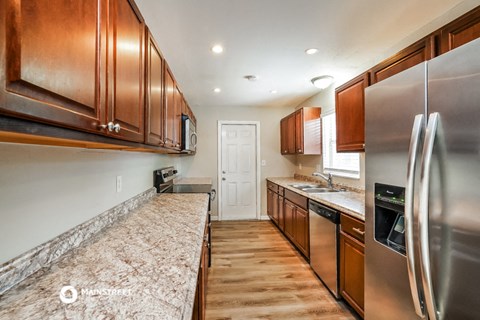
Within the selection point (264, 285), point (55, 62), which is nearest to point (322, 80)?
point (264, 285)

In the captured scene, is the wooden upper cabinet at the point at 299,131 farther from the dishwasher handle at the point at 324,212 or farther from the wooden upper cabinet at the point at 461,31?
the wooden upper cabinet at the point at 461,31

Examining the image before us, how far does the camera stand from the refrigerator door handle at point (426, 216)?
933mm

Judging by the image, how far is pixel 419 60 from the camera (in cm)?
Answer: 146

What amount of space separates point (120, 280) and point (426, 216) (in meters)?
1.21

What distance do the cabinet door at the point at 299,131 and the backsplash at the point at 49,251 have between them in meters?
2.95

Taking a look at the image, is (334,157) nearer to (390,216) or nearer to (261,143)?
(261,143)

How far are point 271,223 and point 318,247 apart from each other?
2.29m

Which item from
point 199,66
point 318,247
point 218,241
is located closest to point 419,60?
point 318,247

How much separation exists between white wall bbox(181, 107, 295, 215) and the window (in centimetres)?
139

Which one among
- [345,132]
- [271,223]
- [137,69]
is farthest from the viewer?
[271,223]

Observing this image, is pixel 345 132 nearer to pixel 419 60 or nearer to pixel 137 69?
pixel 419 60

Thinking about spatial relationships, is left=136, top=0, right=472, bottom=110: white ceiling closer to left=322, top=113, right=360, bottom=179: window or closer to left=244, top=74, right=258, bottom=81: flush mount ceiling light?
left=244, top=74, right=258, bottom=81: flush mount ceiling light

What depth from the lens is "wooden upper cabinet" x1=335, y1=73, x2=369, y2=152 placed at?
205cm

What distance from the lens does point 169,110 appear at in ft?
6.82
